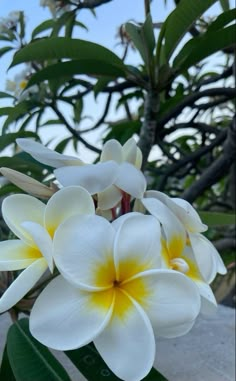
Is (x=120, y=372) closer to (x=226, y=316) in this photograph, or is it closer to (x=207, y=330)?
(x=207, y=330)

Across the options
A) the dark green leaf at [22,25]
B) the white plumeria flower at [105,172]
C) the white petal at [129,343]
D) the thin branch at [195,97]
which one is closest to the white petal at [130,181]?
the white plumeria flower at [105,172]

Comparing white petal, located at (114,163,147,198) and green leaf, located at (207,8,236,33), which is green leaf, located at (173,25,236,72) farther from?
white petal, located at (114,163,147,198)

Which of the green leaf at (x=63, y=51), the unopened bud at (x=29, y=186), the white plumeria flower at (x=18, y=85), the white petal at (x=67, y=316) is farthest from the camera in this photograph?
the white plumeria flower at (x=18, y=85)

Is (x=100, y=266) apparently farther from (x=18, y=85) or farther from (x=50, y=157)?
(x=18, y=85)

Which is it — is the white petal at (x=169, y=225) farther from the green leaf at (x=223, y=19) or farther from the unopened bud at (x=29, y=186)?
the green leaf at (x=223, y=19)

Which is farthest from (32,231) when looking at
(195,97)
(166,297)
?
(195,97)

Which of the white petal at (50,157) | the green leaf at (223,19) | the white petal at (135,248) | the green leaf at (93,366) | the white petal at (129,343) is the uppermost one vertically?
the green leaf at (223,19)
